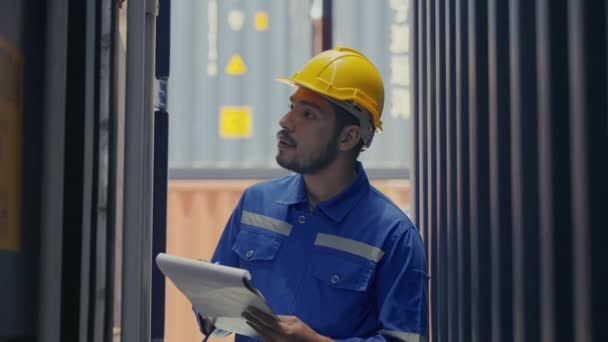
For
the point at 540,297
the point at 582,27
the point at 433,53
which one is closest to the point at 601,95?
the point at 582,27

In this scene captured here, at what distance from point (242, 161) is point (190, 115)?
38 centimetres

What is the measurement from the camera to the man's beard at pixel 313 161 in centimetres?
231

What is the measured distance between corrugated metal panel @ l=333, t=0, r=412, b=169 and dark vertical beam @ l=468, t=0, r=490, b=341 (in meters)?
1.43

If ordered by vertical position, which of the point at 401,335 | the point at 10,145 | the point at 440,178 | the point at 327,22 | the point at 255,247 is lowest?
the point at 401,335

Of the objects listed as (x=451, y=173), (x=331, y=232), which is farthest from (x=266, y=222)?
(x=451, y=173)

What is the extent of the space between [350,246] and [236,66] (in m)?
1.65

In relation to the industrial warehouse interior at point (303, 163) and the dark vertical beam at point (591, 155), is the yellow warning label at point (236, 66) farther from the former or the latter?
the dark vertical beam at point (591, 155)

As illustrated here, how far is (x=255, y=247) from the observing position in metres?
2.31

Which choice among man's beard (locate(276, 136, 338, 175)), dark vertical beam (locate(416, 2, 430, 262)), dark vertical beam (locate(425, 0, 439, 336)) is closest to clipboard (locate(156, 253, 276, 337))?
man's beard (locate(276, 136, 338, 175))

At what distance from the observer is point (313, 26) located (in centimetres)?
358

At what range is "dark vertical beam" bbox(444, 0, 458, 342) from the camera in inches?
93.4

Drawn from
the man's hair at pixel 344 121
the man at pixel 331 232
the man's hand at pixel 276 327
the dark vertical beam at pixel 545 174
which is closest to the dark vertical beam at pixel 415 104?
the man at pixel 331 232

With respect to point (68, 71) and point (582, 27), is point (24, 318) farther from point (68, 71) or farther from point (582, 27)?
point (582, 27)

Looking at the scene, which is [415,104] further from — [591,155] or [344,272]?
[591,155]
